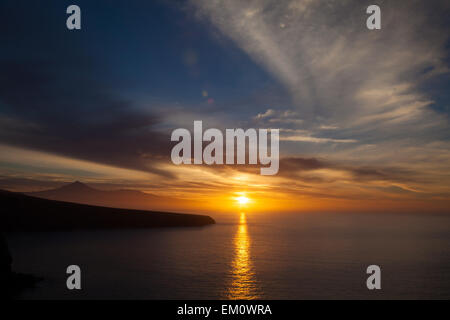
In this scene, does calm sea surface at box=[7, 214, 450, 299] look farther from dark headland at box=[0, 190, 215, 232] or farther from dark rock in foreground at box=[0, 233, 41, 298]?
dark headland at box=[0, 190, 215, 232]

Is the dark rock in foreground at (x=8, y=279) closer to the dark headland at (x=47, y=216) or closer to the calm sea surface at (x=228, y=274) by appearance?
the calm sea surface at (x=228, y=274)

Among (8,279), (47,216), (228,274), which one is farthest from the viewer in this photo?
(47,216)

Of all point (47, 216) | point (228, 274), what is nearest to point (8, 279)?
point (228, 274)

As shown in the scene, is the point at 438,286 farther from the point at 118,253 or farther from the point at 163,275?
the point at 118,253

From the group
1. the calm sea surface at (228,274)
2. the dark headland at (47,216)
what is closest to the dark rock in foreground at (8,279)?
the calm sea surface at (228,274)

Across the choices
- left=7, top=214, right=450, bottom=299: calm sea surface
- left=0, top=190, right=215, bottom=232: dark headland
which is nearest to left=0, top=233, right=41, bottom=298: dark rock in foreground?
left=7, top=214, right=450, bottom=299: calm sea surface

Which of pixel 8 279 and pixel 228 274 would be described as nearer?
pixel 8 279

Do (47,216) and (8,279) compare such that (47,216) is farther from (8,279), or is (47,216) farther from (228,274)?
(228,274)

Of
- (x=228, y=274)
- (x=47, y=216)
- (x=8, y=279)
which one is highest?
(x=8, y=279)

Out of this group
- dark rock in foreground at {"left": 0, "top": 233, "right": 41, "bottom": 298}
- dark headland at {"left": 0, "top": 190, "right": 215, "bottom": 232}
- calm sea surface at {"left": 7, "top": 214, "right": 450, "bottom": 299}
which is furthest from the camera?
dark headland at {"left": 0, "top": 190, "right": 215, "bottom": 232}

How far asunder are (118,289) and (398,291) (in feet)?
168

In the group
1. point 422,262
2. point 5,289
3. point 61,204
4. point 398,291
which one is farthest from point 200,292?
point 61,204

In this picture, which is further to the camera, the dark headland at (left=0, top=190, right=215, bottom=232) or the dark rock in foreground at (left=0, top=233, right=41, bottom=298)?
the dark headland at (left=0, top=190, right=215, bottom=232)
